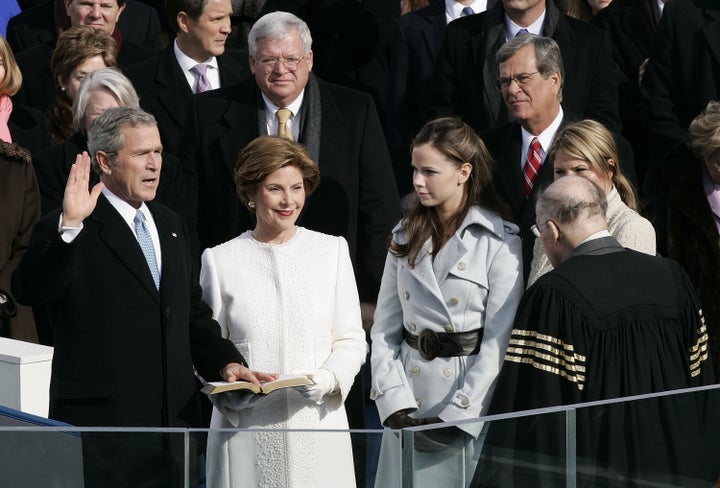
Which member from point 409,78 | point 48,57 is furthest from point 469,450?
point 48,57

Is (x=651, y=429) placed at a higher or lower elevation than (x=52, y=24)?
lower

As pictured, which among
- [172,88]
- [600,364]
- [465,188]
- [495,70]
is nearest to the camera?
[600,364]

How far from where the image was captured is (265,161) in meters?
5.47

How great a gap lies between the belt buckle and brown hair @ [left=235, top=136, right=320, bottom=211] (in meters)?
0.76

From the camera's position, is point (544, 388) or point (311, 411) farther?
point (311, 411)

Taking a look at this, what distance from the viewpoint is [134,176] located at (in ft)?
17.8

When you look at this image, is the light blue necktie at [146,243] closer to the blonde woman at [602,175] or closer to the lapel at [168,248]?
the lapel at [168,248]

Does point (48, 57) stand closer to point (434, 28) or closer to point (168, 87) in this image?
point (168, 87)

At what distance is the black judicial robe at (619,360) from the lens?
4383 millimetres

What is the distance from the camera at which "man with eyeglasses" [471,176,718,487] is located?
4273 mm

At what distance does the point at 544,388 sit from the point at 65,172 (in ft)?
9.85

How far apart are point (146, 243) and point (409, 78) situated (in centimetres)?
312

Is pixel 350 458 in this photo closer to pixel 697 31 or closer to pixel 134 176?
pixel 134 176

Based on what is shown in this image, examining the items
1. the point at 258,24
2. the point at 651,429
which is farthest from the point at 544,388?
the point at 258,24
